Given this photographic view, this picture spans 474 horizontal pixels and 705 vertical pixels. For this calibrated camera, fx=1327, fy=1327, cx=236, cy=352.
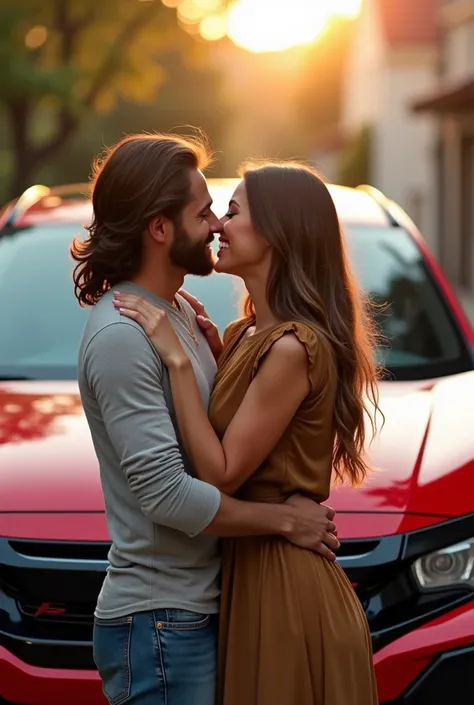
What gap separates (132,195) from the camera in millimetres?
2367

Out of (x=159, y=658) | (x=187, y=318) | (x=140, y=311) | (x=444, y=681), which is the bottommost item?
(x=444, y=681)

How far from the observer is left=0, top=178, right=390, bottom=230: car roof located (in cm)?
477

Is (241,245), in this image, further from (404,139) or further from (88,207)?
(404,139)

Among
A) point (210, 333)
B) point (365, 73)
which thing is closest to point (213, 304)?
point (210, 333)

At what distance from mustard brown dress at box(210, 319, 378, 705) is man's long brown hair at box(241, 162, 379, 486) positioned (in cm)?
5

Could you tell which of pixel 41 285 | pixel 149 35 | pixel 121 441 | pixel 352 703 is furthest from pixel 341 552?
pixel 149 35

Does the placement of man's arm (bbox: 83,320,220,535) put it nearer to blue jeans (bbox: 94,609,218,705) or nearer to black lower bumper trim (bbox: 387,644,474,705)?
blue jeans (bbox: 94,609,218,705)

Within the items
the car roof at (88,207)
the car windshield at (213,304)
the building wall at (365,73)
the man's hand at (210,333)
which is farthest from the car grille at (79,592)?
the building wall at (365,73)

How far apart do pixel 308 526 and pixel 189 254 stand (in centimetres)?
54

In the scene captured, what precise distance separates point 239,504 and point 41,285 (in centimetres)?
229

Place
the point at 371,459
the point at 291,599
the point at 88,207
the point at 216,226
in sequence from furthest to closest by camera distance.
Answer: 1. the point at 88,207
2. the point at 371,459
3. the point at 216,226
4. the point at 291,599

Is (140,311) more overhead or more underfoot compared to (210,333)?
more overhead

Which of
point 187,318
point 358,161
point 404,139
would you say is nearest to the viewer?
point 187,318

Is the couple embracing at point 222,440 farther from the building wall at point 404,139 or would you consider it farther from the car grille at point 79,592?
the building wall at point 404,139
